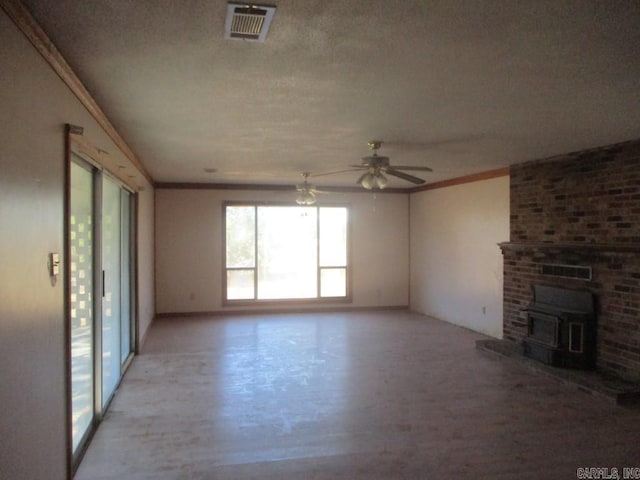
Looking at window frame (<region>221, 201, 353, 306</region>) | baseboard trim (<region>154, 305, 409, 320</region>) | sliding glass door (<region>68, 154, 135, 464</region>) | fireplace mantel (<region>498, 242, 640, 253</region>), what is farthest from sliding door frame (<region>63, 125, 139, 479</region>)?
fireplace mantel (<region>498, 242, 640, 253</region>)

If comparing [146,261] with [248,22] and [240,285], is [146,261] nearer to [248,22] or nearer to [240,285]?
[240,285]

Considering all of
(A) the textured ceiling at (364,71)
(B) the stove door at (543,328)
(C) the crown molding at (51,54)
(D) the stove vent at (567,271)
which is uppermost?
(A) the textured ceiling at (364,71)

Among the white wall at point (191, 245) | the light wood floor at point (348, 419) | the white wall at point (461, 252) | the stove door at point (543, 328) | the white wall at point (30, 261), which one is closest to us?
the white wall at point (30, 261)

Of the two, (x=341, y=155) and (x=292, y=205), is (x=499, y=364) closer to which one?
(x=341, y=155)

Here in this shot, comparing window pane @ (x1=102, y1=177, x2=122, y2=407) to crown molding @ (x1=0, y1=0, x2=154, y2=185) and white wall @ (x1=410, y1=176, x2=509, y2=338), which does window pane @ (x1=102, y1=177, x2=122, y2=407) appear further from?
white wall @ (x1=410, y1=176, x2=509, y2=338)

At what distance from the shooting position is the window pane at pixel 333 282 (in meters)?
8.81

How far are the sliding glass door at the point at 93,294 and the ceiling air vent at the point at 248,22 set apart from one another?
4.36 ft

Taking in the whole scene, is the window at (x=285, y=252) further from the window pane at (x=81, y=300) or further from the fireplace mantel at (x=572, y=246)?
the window pane at (x=81, y=300)

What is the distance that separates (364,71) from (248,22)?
2.60 ft

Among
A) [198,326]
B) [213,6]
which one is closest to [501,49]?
[213,6]

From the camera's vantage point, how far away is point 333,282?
885 cm

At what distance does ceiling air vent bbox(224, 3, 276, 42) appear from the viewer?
183 cm

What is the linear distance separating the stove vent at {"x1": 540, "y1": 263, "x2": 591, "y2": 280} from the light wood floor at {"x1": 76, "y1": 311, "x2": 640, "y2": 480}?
44.4 inches

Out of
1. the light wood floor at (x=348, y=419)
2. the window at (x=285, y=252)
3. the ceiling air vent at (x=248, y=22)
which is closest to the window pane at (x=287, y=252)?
the window at (x=285, y=252)
